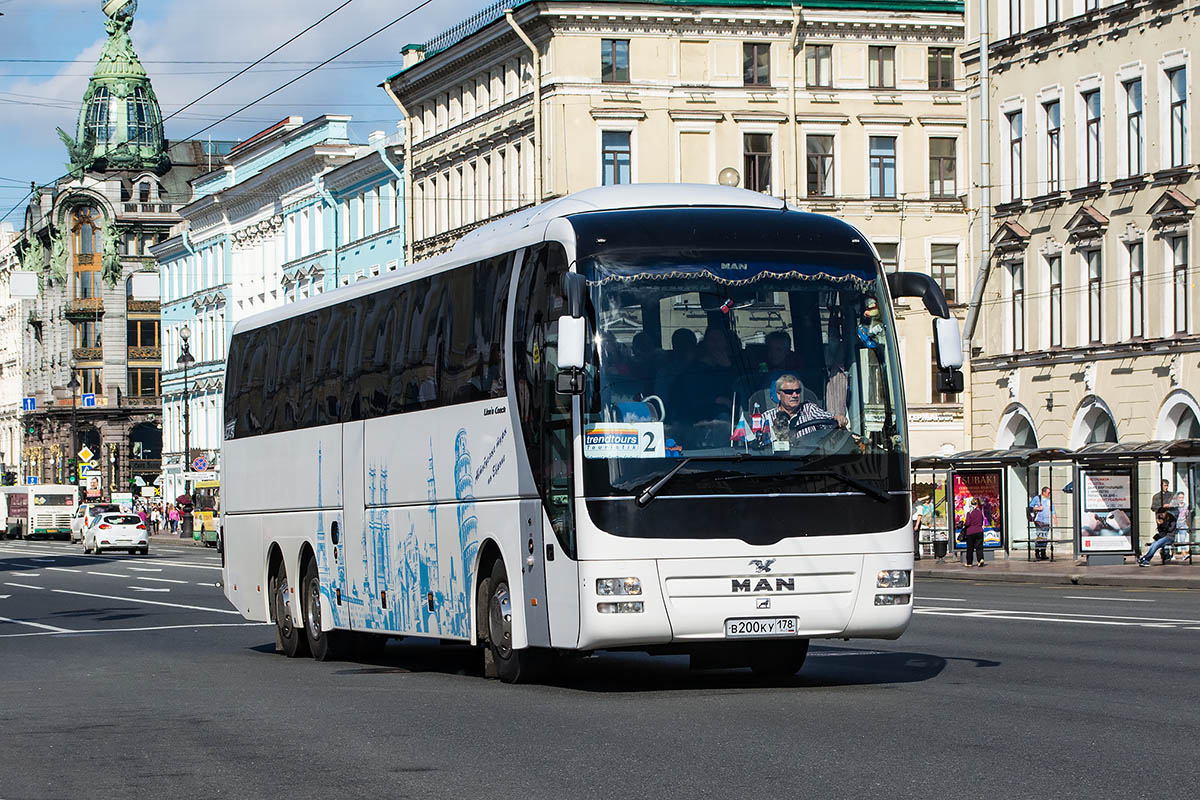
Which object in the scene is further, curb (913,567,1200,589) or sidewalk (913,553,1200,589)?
sidewalk (913,553,1200,589)

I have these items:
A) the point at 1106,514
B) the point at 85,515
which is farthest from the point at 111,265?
the point at 1106,514

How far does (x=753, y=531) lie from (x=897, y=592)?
1.16 metres

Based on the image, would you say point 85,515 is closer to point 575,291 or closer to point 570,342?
point 575,291

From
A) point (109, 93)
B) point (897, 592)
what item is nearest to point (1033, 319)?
point (897, 592)

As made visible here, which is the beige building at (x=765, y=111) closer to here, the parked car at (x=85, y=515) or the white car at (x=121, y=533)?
the white car at (x=121, y=533)

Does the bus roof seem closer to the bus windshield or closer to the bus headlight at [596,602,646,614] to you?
the bus windshield

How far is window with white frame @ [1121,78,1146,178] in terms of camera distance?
49000mm

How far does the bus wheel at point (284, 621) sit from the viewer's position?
21.8m

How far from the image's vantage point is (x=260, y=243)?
320 feet

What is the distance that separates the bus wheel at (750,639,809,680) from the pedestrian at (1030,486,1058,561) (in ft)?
98.6

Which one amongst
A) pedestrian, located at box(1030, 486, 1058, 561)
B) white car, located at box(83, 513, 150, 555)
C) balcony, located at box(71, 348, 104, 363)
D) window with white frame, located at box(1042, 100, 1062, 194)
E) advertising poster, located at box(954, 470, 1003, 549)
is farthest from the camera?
balcony, located at box(71, 348, 104, 363)

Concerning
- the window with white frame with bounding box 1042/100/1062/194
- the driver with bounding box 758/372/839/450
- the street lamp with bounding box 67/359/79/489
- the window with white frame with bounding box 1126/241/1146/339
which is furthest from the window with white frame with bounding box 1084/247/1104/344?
the street lamp with bounding box 67/359/79/489

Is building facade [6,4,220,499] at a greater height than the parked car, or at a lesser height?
greater

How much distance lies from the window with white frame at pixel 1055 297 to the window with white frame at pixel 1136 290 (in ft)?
9.97
